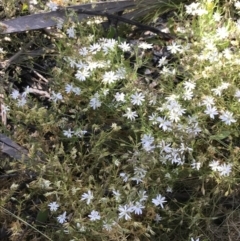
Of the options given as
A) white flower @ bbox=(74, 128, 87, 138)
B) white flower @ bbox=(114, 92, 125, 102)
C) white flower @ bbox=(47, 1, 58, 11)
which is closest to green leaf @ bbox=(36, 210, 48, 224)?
white flower @ bbox=(74, 128, 87, 138)

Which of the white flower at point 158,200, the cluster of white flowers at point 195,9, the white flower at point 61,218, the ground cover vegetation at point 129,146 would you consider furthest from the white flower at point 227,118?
the white flower at point 61,218

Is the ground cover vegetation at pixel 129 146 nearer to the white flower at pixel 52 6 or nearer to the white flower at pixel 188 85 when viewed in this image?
the white flower at pixel 188 85

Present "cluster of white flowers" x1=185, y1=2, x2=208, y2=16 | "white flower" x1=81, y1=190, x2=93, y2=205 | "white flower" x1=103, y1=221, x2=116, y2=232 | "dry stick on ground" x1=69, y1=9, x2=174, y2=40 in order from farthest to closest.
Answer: "dry stick on ground" x1=69, y1=9, x2=174, y2=40
"cluster of white flowers" x1=185, y1=2, x2=208, y2=16
"white flower" x1=81, y1=190, x2=93, y2=205
"white flower" x1=103, y1=221, x2=116, y2=232

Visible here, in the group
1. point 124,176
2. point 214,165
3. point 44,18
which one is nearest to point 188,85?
point 214,165

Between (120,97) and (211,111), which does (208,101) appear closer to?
(211,111)

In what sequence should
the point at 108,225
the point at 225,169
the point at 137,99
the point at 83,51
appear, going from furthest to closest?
1. the point at 83,51
2. the point at 137,99
3. the point at 225,169
4. the point at 108,225

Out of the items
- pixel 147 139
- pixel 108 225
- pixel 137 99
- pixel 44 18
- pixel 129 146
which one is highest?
pixel 44 18

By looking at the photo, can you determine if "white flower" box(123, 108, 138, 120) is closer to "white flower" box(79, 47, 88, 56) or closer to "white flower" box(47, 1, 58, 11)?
"white flower" box(79, 47, 88, 56)
